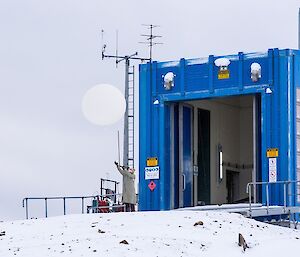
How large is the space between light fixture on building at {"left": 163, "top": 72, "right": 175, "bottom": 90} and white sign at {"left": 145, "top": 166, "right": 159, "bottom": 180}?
2.08m

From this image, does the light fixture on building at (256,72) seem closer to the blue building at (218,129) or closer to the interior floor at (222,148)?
the blue building at (218,129)

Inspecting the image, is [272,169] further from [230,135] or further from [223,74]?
[230,135]

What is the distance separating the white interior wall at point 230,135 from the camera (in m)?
26.2

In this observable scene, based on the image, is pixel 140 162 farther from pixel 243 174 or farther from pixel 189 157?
pixel 243 174

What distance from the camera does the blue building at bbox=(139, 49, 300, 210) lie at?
76.0ft

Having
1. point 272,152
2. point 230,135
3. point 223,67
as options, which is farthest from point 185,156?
point 272,152

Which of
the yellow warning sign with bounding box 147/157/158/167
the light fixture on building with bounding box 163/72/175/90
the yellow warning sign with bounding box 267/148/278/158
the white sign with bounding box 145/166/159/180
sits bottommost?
the white sign with bounding box 145/166/159/180

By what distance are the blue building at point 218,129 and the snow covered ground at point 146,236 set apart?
3932 millimetres

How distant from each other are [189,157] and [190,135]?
573mm

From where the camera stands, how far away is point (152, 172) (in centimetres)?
2511

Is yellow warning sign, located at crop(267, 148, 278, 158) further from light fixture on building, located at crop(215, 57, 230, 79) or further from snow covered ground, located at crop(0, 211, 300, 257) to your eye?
snow covered ground, located at crop(0, 211, 300, 257)

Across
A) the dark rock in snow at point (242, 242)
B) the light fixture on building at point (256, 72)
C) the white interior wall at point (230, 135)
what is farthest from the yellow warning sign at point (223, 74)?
the dark rock in snow at point (242, 242)

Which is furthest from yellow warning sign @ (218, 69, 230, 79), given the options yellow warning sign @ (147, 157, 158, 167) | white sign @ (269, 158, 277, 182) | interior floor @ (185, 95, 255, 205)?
yellow warning sign @ (147, 157, 158, 167)

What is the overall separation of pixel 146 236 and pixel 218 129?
9.76 metres
